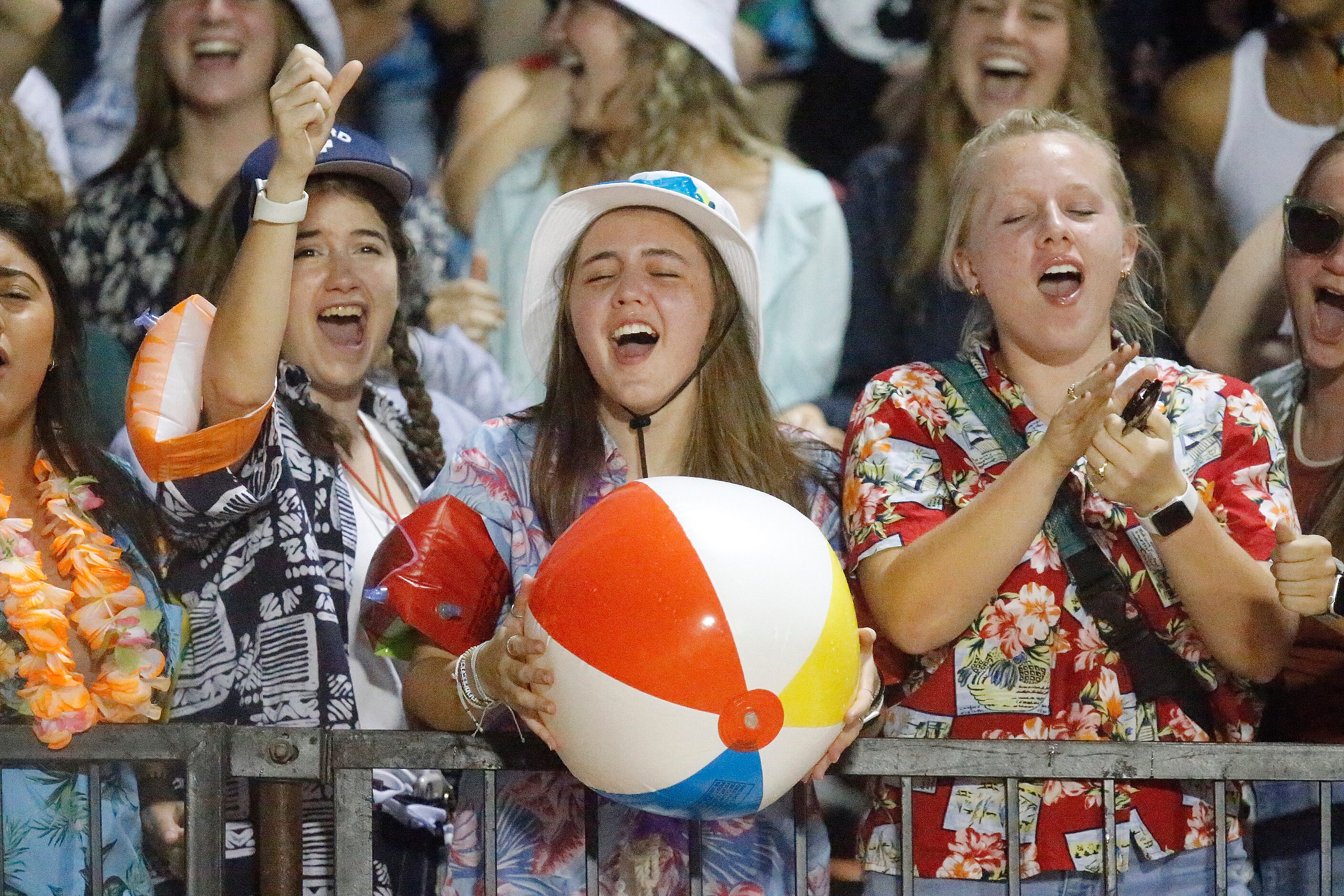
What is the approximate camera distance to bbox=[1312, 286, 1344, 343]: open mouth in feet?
10.5

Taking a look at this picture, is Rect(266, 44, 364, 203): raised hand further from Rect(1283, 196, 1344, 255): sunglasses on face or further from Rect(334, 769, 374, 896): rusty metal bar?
Rect(1283, 196, 1344, 255): sunglasses on face

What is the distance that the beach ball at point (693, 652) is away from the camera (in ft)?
6.95

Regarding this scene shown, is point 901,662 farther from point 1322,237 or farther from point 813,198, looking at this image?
point 813,198

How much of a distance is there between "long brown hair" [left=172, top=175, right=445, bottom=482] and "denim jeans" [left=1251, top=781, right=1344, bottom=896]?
1843 millimetres

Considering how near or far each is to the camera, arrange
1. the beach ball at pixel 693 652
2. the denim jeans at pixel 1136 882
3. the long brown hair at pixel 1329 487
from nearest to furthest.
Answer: the beach ball at pixel 693 652, the denim jeans at pixel 1136 882, the long brown hair at pixel 1329 487

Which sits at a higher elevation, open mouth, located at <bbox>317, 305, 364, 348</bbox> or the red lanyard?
open mouth, located at <bbox>317, 305, 364, 348</bbox>

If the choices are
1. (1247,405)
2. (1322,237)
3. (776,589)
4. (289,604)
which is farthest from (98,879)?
(1322,237)

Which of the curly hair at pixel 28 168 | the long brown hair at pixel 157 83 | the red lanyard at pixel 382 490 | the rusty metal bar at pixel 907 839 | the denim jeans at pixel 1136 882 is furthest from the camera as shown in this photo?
the long brown hair at pixel 157 83

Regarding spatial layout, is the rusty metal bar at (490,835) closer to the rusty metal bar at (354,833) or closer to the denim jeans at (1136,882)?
the rusty metal bar at (354,833)

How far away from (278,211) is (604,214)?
59 cm

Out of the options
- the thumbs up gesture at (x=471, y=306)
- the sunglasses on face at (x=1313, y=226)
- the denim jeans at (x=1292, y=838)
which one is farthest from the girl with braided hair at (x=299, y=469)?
the sunglasses on face at (x=1313, y=226)

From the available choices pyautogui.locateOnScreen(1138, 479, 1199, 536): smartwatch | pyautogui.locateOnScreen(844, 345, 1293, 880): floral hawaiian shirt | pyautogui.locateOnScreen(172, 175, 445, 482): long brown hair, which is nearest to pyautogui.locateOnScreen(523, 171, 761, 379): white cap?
pyautogui.locateOnScreen(844, 345, 1293, 880): floral hawaiian shirt

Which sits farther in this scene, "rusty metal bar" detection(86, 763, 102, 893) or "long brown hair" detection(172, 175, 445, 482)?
"long brown hair" detection(172, 175, 445, 482)

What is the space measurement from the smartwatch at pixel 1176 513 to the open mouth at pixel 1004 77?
2.15m
